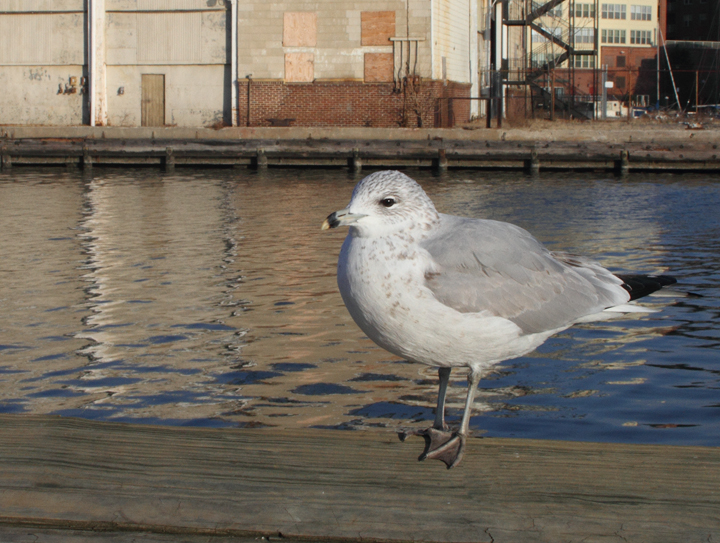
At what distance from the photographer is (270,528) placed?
2465mm

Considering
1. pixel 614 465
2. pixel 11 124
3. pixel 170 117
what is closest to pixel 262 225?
pixel 614 465

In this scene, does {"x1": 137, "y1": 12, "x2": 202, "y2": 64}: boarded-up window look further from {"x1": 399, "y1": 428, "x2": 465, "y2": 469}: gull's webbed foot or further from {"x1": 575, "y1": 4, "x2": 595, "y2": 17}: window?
{"x1": 575, "y1": 4, "x2": 595, "y2": 17}: window

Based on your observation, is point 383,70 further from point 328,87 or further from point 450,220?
point 450,220

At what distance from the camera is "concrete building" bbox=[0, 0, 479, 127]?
35125mm

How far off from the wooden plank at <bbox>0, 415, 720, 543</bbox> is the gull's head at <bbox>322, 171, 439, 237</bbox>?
0.86 meters

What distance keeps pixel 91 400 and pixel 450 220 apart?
3842mm

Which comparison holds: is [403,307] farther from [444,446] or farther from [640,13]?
[640,13]

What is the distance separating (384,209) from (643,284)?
4.80 ft

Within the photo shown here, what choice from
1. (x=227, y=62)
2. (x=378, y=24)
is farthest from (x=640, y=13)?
Result: (x=227, y=62)

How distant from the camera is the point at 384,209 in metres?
3.51

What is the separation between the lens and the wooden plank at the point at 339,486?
2473 mm

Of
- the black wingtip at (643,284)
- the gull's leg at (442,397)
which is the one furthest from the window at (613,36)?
the gull's leg at (442,397)

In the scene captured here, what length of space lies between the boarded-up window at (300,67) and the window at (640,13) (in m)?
70.6

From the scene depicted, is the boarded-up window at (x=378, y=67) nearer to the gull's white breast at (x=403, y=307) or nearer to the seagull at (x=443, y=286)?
the seagull at (x=443, y=286)
